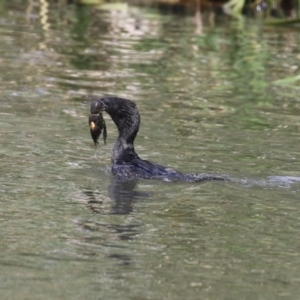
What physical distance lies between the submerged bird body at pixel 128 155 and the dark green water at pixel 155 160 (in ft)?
0.44

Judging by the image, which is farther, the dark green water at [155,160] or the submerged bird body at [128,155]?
the submerged bird body at [128,155]

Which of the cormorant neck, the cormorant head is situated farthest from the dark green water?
the cormorant head

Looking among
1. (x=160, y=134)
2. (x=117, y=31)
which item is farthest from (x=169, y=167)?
(x=117, y=31)

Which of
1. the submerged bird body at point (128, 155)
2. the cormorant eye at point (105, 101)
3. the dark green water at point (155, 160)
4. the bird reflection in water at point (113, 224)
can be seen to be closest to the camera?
the dark green water at point (155, 160)

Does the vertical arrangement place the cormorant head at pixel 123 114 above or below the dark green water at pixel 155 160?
above

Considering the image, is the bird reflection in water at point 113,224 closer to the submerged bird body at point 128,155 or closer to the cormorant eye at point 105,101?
the submerged bird body at point 128,155

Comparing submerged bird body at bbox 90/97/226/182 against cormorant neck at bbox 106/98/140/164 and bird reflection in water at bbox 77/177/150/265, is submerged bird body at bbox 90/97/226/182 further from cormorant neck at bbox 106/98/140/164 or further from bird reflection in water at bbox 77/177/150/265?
bird reflection in water at bbox 77/177/150/265

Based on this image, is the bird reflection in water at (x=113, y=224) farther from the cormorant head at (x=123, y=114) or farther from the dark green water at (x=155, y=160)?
the cormorant head at (x=123, y=114)

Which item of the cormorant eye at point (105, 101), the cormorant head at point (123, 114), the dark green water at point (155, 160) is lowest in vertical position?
the dark green water at point (155, 160)

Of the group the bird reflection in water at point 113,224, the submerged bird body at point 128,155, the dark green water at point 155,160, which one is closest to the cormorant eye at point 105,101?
the submerged bird body at point 128,155

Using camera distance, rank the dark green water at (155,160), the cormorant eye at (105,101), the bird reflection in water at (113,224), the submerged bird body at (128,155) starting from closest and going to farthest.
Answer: the dark green water at (155,160) → the bird reflection in water at (113,224) → the submerged bird body at (128,155) → the cormorant eye at (105,101)

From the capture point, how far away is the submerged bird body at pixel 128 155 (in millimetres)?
8906

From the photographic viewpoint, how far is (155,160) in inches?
390

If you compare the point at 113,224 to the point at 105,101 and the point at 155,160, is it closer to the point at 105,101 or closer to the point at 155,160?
the point at 105,101
